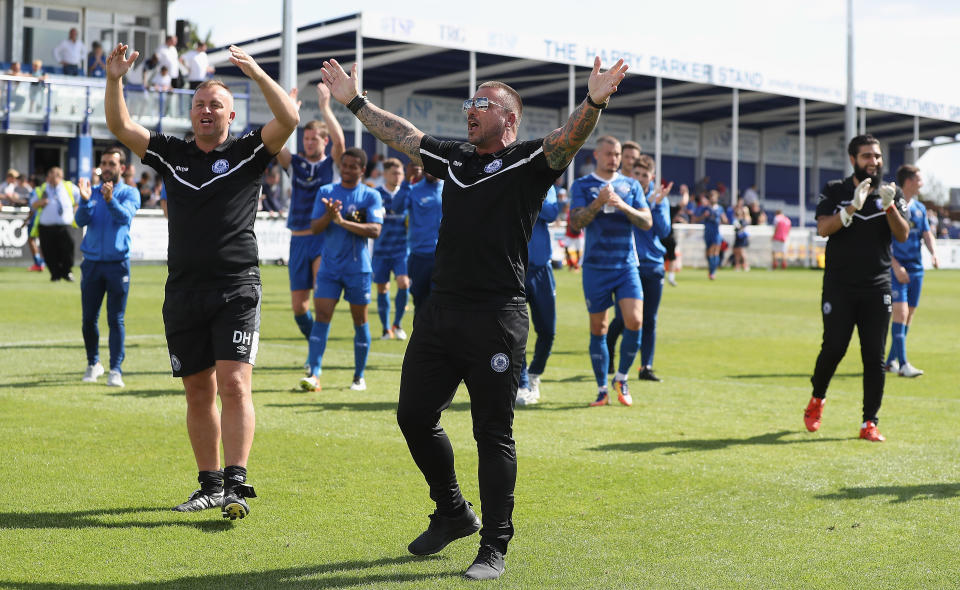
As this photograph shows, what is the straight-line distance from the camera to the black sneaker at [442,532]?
16.6 ft

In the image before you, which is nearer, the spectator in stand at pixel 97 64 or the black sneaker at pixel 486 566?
the black sneaker at pixel 486 566

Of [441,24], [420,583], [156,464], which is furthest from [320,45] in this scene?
[420,583]

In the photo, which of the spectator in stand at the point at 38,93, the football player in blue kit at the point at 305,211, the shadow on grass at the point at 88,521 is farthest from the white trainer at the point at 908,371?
the spectator in stand at the point at 38,93

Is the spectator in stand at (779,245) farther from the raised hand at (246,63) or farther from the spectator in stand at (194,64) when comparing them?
the raised hand at (246,63)

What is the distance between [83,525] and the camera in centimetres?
547

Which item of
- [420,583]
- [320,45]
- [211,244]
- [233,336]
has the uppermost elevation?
[320,45]

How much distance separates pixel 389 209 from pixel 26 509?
888 centimetres

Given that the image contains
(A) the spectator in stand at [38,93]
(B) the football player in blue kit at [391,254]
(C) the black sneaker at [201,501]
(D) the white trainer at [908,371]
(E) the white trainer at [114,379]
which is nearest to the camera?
(C) the black sneaker at [201,501]

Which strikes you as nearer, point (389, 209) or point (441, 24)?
point (389, 209)

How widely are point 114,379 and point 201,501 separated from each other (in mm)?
4611

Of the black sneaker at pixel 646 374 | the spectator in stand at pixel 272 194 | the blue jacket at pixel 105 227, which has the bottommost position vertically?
the black sneaker at pixel 646 374

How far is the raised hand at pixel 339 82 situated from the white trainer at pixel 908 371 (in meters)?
8.38

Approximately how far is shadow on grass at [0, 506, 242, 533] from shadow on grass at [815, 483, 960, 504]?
3.23m

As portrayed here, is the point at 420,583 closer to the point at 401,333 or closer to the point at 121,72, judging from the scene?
the point at 121,72
